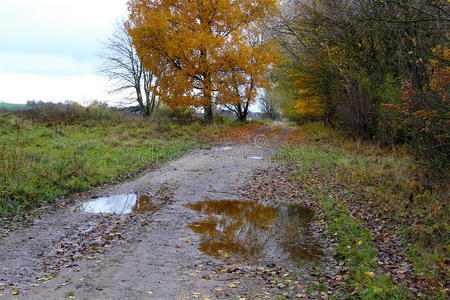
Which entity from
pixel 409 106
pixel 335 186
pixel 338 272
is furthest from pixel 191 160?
pixel 338 272

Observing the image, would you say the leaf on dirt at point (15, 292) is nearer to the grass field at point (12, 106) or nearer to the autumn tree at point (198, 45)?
the autumn tree at point (198, 45)

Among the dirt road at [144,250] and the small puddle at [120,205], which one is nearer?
the dirt road at [144,250]

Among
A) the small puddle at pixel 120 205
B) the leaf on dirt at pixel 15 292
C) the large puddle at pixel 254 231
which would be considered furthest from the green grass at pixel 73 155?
the large puddle at pixel 254 231

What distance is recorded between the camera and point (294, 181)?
12258 millimetres

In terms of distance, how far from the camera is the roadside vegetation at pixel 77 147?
32.6ft

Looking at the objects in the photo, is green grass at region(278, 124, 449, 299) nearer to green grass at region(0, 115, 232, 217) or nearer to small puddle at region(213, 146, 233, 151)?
small puddle at region(213, 146, 233, 151)

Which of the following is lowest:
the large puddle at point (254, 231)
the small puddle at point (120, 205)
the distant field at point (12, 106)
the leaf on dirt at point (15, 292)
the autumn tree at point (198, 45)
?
the large puddle at point (254, 231)

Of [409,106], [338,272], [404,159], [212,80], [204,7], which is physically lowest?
[338,272]

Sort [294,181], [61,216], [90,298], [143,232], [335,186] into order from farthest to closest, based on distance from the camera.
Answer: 1. [294,181]
2. [335,186]
3. [61,216]
4. [143,232]
5. [90,298]

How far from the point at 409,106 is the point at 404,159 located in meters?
4.35

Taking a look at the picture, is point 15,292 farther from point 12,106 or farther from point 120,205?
point 12,106

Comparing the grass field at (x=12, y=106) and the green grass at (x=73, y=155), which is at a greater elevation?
the grass field at (x=12, y=106)

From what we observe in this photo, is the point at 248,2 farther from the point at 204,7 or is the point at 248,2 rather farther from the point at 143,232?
the point at 143,232

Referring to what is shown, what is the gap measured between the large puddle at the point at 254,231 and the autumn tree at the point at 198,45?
1622 cm
